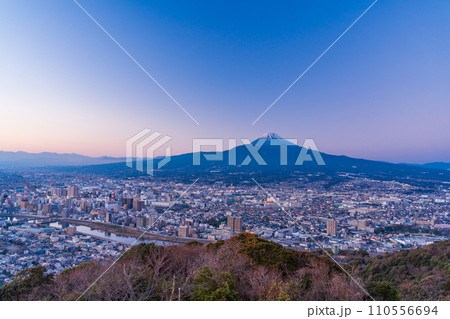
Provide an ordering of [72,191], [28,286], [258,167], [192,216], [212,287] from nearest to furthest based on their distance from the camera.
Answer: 1. [212,287]
2. [28,286]
3. [72,191]
4. [192,216]
5. [258,167]

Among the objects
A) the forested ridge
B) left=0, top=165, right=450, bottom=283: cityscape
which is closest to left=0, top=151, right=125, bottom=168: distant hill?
left=0, top=165, right=450, bottom=283: cityscape

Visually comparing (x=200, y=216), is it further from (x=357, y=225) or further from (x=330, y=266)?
(x=357, y=225)

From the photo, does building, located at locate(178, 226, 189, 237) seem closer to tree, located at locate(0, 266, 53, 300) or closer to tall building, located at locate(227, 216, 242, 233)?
tall building, located at locate(227, 216, 242, 233)

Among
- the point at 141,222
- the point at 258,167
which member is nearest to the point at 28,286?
the point at 141,222

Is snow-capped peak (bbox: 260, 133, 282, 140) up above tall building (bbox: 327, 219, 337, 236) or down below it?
above

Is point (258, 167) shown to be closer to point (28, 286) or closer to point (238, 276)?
point (238, 276)

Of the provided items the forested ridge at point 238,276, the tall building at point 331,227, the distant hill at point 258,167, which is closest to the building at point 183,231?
the forested ridge at point 238,276
